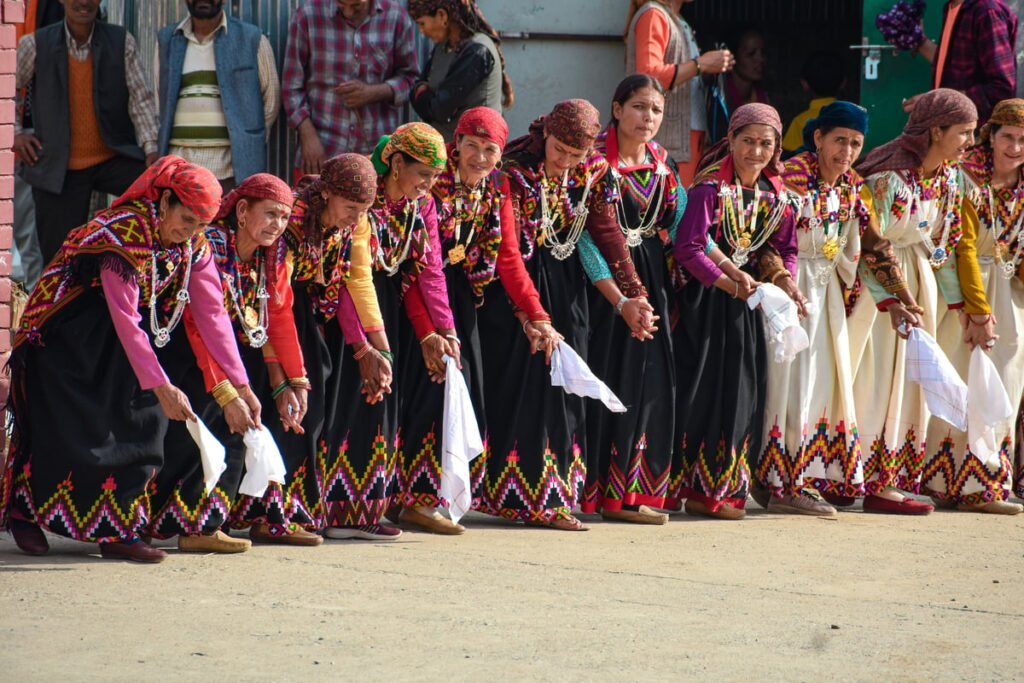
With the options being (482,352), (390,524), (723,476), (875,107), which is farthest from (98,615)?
(875,107)

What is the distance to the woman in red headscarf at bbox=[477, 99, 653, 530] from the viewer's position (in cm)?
697

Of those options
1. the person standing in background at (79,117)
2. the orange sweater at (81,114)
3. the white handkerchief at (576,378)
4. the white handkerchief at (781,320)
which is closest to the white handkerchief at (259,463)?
Result: the white handkerchief at (576,378)

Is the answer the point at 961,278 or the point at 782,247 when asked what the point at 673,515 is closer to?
the point at 782,247

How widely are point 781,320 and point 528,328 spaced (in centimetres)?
110

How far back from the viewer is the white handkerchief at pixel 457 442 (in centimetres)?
654

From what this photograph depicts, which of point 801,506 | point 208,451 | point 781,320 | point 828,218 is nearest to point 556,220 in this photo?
point 781,320

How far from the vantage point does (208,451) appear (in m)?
5.76

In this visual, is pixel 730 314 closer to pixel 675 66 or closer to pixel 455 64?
pixel 455 64

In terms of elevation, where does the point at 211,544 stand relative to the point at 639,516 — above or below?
below

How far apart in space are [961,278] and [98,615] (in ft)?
14.9

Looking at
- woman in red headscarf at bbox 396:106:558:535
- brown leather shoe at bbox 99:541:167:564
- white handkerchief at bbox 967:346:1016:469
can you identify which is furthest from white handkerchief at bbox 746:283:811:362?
brown leather shoe at bbox 99:541:167:564

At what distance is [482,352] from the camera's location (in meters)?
7.06

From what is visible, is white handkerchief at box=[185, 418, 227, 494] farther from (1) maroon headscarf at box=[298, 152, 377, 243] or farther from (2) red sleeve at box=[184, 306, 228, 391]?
(1) maroon headscarf at box=[298, 152, 377, 243]

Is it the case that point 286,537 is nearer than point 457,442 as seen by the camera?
Yes
